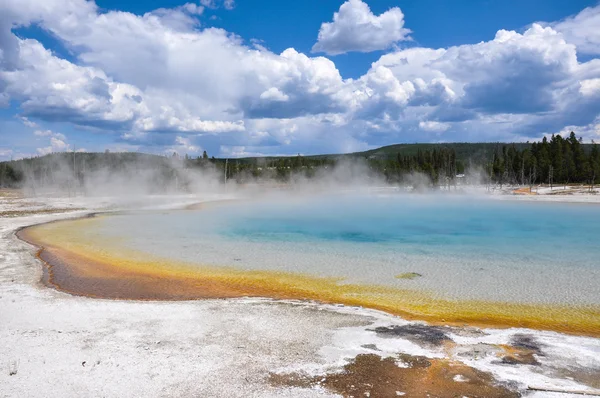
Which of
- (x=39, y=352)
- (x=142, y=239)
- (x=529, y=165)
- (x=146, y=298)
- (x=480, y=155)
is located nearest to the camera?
(x=39, y=352)

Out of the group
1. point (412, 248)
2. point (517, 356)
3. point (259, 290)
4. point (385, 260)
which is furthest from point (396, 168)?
point (517, 356)

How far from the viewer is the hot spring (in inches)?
381

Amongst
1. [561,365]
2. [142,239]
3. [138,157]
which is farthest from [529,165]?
[138,157]

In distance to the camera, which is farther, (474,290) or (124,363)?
(474,290)

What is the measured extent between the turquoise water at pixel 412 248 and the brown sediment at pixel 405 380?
4.57m

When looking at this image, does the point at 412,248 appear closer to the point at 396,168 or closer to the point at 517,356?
the point at 517,356

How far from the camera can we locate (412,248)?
56.6ft

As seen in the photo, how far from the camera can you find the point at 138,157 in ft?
325

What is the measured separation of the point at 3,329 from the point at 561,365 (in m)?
8.82

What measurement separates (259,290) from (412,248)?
27.6 feet

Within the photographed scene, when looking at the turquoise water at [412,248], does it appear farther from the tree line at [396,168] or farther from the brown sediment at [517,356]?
the tree line at [396,168]

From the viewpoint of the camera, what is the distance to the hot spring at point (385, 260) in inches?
381

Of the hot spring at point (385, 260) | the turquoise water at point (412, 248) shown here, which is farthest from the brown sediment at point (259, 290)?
the turquoise water at point (412, 248)

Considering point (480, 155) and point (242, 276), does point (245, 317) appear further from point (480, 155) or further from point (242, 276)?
point (480, 155)
